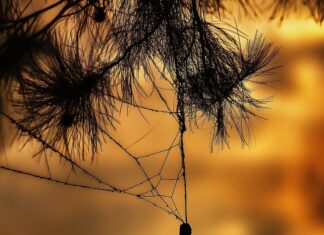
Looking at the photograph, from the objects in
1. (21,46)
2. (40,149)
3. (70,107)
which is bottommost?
(40,149)

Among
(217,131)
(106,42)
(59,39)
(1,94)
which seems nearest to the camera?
(1,94)

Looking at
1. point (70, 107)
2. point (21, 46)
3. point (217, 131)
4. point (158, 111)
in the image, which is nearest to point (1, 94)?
point (21, 46)

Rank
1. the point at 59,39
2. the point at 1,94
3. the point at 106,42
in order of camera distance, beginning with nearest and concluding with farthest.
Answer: the point at 1,94 < the point at 59,39 < the point at 106,42

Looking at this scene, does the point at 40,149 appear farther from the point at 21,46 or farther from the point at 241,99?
the point at 241,99

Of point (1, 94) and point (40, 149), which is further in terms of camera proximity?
point (40, 149)

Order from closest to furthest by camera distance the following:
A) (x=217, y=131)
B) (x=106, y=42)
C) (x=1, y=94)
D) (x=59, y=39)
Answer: (x=1, y=94) → (x=59, y=39) → (x=106, y=42) → (x=217, y=131)

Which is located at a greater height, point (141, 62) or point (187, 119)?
point (141, 62)

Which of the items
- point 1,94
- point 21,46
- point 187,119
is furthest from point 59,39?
point 187,119

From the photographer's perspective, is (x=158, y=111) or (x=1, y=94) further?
(x=158, y=111)

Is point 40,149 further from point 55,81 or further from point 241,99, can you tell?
point 241,99
